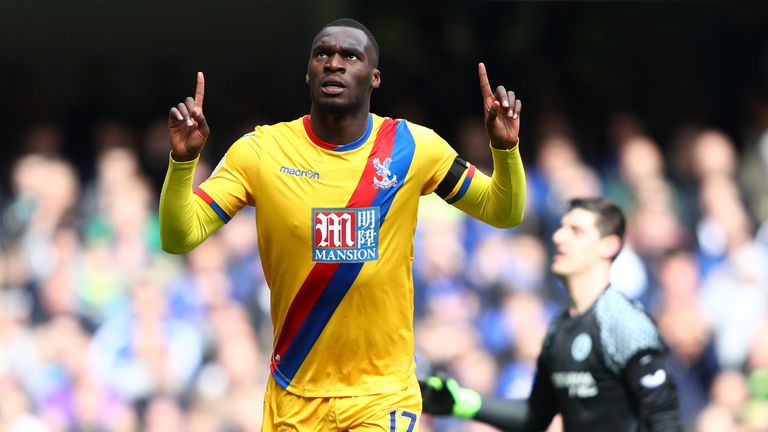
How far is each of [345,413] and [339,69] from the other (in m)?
1.36

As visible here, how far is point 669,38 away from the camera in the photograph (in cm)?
1374

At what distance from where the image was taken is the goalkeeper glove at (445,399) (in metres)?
6.79

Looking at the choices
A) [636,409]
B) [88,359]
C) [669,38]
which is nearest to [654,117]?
[669,38]

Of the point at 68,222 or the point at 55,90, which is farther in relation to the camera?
the point at 55,90

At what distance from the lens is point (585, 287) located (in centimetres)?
682

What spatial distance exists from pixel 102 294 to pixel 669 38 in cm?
616

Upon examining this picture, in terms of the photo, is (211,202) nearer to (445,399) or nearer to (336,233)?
(336,233)

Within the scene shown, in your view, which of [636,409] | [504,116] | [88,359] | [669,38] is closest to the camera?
[504,116]

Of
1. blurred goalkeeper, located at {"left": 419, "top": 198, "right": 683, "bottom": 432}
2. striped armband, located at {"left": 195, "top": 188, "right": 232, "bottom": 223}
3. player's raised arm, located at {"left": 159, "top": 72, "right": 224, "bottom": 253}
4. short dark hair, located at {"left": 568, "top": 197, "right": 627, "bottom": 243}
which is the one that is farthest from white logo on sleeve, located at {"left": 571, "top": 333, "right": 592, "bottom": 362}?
player's raised arm, located at {"left": 159, "top": 72, "right": 224, "bottom": 253}

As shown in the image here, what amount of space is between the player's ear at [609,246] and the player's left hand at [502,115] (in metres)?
1.62

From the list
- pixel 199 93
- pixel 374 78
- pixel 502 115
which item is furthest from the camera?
pixel 374 78

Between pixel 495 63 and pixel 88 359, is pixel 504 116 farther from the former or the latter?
pixel 495 63

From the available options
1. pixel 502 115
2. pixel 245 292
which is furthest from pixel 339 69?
pixel 245 292

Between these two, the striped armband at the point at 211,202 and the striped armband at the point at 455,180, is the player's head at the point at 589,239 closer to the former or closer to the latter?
the striped armband at the point at 455,180
